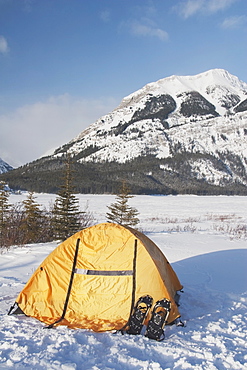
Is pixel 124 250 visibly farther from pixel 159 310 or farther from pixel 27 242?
pixel 27 242

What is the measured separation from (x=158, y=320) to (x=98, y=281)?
1.50 meters

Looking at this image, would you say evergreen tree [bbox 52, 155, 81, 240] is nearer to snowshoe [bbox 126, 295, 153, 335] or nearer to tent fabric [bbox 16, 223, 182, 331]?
tent fabric [bbox 16, 223, 182, 331]

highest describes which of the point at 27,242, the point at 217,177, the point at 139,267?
the point at 217,177

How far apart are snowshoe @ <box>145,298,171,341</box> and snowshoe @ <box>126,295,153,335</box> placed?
0.16 metres

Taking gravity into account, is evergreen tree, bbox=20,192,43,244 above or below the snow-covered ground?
above

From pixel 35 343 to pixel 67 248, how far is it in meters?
2.01

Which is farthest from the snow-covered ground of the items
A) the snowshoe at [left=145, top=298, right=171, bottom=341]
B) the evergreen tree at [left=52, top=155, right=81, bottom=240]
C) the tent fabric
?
the evergreen tree at [left=52, top=155, right=81, bottom=240]

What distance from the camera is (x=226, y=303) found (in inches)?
249

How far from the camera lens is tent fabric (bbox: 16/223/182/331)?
532 centimetres

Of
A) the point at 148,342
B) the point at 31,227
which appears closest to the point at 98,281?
the point at 148,342

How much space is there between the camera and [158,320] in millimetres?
4723

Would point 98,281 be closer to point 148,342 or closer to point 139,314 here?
point 139,314

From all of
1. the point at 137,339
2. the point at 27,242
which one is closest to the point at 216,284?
the point at 137,339

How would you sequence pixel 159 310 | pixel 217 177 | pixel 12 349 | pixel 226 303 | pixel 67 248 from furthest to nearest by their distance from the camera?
1. pixel 217 177
2. pixel 226 303
3. pixel 67 248
4. pixel 159 310
5. pixel 12 349
